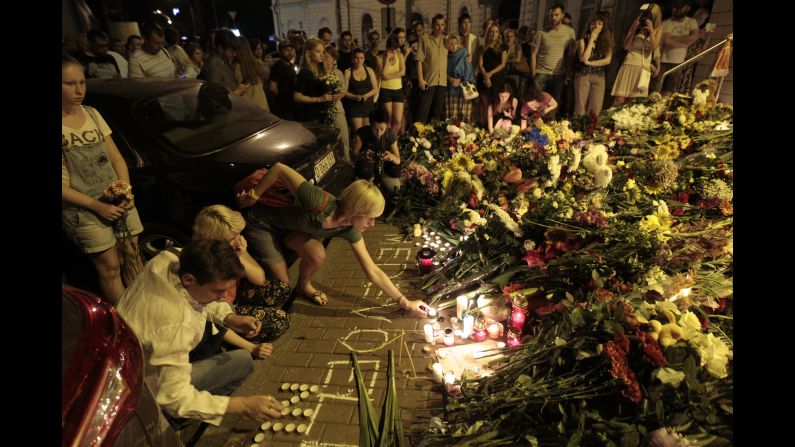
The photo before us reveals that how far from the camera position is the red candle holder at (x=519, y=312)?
288 centimetres

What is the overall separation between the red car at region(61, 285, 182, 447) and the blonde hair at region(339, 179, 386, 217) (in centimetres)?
155

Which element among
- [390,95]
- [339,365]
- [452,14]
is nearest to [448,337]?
[339,365]

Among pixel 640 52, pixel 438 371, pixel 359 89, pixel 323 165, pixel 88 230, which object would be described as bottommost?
pixel 438 371

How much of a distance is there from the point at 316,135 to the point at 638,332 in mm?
3401

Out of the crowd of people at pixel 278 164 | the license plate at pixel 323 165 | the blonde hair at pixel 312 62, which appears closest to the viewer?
the crowd of people at pixel 278 164

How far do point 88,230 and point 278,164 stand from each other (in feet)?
4.65

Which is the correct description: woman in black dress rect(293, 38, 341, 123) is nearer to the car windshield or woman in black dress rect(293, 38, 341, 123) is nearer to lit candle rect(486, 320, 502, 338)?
the car windshield

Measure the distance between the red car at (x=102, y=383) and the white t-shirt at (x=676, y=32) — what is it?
9077 mm

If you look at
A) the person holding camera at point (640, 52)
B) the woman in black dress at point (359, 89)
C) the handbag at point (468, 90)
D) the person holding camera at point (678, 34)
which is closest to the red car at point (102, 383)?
the woman in black dress at point (359, 89)

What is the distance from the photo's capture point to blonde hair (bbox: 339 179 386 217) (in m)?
2.74

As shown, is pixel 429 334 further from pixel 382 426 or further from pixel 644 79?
pixel 644 79

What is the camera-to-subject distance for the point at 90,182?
9.60 ft

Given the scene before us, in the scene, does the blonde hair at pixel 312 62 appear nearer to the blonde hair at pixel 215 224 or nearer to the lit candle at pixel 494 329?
the blonde hair at pixel 215 224

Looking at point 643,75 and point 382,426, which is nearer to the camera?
point 382,426
